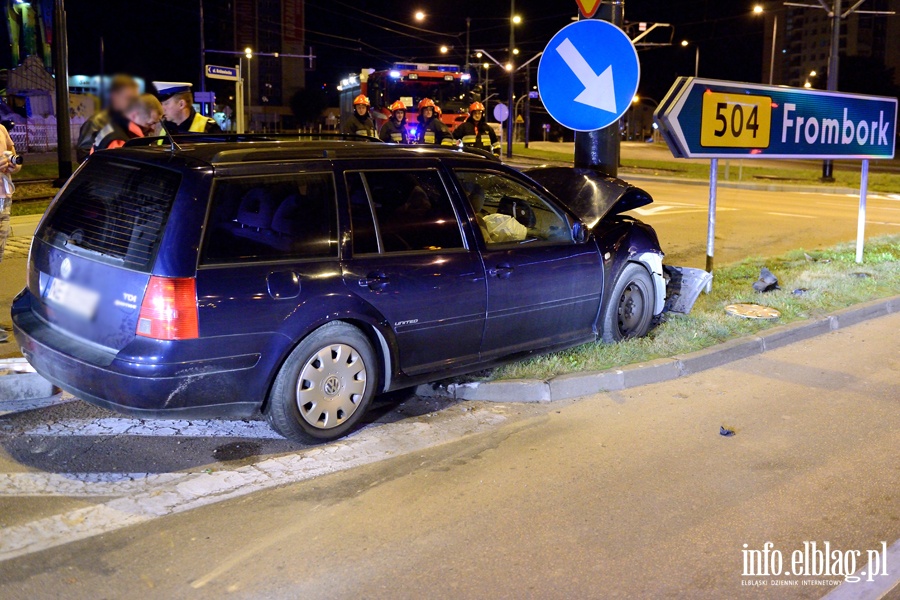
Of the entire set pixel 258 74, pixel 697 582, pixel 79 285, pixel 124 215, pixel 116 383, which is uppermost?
pixel 258 74

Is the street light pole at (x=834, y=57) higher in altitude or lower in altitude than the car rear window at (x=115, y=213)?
higher

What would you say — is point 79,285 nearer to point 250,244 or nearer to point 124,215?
point 124,215

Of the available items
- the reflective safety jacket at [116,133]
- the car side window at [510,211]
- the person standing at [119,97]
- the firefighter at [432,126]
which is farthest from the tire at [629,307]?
the firefighter at [432,126]

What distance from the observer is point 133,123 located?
6.83 m

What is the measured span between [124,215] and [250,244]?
0.70 m

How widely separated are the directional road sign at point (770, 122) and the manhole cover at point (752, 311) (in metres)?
1.42

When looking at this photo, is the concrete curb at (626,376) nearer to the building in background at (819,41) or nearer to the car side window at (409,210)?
the car side window at (409,210)

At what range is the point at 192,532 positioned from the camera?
411cm

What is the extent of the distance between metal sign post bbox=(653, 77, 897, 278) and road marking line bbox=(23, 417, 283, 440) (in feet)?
14.5

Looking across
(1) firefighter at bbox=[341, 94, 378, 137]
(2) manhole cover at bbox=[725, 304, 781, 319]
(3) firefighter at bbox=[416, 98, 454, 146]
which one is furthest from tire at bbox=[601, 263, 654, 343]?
(3) firefighter at bbox=[416, 98, 454, 146]

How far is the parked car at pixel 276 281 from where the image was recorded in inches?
A: 183

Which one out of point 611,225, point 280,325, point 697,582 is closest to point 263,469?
point 280,325

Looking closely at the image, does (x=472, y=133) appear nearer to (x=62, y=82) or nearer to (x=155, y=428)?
(x=62, y=82)

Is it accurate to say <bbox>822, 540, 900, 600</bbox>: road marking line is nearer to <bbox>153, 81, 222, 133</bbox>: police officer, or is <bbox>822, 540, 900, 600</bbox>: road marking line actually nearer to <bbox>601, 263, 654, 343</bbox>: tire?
<bbox>601, 263, 654, 343</bbox>: tire
